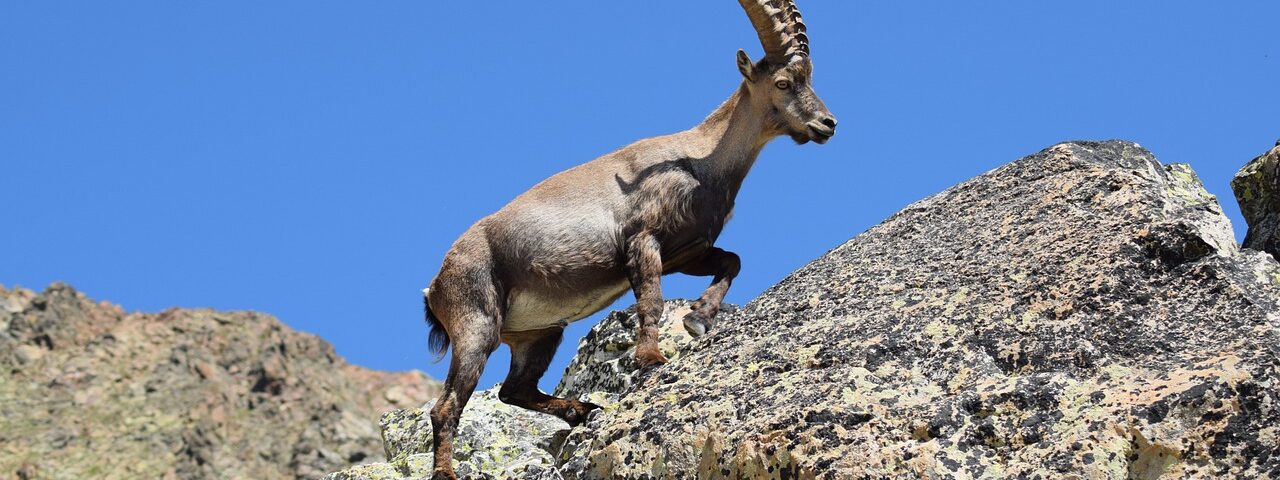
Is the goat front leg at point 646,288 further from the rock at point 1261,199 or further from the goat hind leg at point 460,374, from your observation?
the rock at point 1261,199

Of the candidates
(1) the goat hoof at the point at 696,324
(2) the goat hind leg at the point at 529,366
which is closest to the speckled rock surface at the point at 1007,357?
(1) the goat hoof at the point at 696,324

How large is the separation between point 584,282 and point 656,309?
79cm

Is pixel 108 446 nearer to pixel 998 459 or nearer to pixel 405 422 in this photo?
pixel 405 422

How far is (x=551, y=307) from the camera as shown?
11055mm

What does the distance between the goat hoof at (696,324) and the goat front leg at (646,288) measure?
0.70ft

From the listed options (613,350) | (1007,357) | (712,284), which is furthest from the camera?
(613,350)

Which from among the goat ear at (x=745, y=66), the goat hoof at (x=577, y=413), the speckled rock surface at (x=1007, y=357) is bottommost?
the speckled rock surface at (x=1007, y=357)

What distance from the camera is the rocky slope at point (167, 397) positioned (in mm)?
64875

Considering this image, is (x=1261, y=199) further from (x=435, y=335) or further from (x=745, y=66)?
(x=435, y=335)

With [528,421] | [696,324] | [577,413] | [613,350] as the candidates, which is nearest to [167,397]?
[528,421]

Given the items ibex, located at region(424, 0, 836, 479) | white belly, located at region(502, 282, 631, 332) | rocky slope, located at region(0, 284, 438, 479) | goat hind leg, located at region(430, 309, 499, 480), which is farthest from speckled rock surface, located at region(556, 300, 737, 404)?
rocky slope, located at region(0, 284, 438, 479)

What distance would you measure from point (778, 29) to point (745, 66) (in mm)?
365

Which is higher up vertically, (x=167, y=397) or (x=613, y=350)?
(x=167, y=397)

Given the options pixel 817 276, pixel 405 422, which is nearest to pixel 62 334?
pixel 405 422
